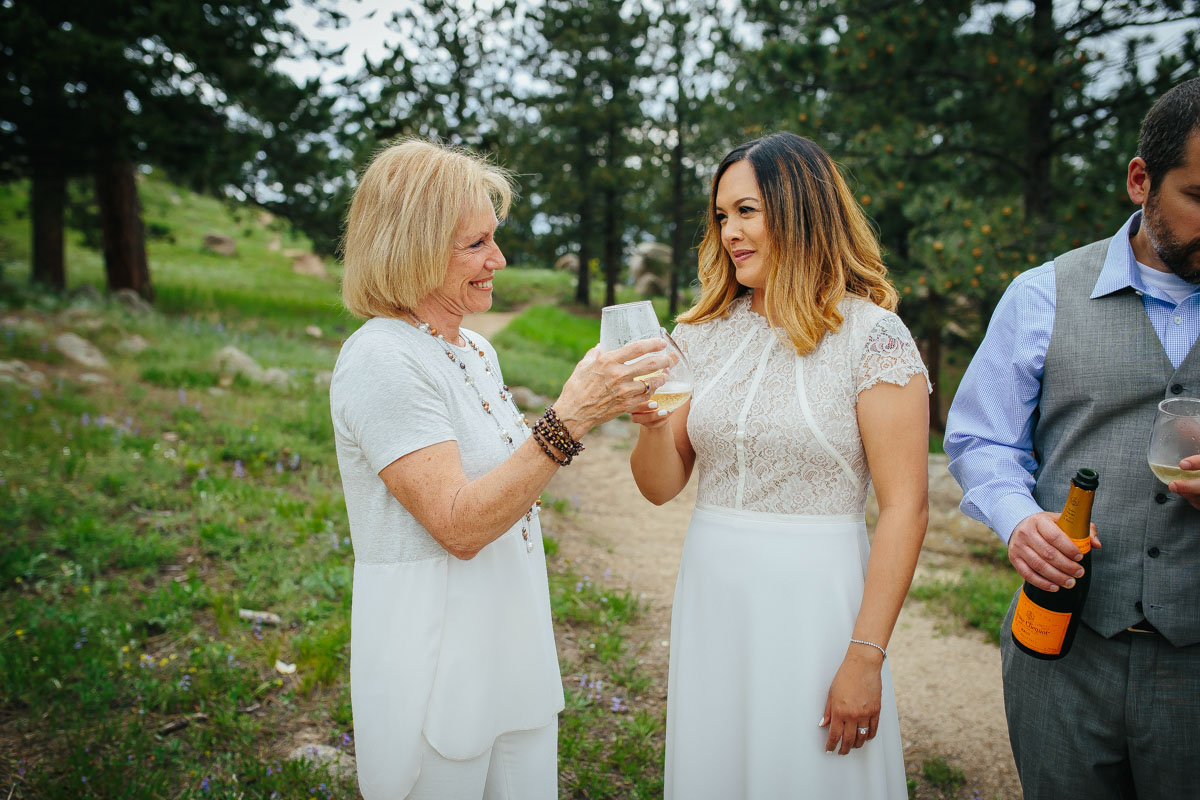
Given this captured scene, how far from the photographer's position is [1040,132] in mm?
9242

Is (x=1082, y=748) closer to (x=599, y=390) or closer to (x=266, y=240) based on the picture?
(x=599, y=390)

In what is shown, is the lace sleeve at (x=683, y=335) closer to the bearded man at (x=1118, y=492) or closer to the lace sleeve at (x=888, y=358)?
the lace sleeve at (x=888, y=358)

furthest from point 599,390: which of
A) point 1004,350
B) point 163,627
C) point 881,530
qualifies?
point 163,627

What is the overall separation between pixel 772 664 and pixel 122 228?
15.1 metres

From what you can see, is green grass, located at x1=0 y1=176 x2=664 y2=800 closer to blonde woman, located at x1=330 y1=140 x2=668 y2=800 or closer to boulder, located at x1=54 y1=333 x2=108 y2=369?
boulder, located at x1=54 y1=333 x2=108 y2=369

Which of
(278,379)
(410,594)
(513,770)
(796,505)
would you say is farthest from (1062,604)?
(278,379)

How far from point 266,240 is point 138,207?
58.6 ft

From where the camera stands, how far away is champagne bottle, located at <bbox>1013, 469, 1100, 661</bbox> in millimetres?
1930

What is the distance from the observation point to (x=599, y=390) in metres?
1.90

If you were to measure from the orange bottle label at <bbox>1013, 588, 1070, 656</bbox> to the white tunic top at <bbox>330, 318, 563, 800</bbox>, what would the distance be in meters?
1.46

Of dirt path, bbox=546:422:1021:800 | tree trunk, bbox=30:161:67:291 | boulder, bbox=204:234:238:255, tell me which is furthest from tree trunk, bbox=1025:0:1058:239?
boulder, bbox=204:234:238:255

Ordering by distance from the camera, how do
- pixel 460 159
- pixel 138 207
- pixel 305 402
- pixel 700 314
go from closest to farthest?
pixel 460 159 → pixel 700 314 → pixel 305 402 → pixel 138 207

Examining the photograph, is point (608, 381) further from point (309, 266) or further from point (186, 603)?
point (309, 266)

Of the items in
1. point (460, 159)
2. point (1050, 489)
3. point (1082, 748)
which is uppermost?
point (460, 159)
